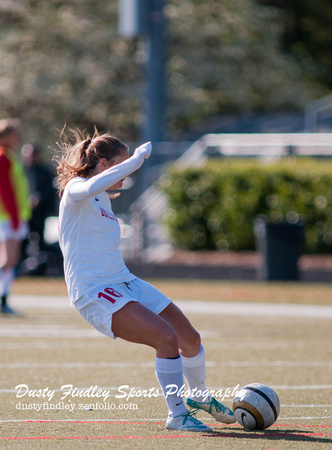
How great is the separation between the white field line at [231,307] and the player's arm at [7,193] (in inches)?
70.0

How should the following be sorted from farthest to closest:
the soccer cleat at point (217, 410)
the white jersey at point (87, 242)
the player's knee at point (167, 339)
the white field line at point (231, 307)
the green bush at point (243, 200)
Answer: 1. the green bush at point (243, 200)
2. the white field line at point (231, 307)
3. the soccer cleat at point (217, 410)
4. the white jersey at point (87, 242)
5. the player's knee at point (167, 339)

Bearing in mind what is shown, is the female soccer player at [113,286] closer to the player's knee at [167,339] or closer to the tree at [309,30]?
the player's knee at [167,339]

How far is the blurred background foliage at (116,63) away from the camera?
Result: 36406 millimetres

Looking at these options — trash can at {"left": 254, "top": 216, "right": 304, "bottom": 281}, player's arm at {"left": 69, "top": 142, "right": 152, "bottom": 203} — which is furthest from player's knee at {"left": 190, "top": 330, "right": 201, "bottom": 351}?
trash can at {"left": 254, "top": 216, "right": 304, "bottom": 281}

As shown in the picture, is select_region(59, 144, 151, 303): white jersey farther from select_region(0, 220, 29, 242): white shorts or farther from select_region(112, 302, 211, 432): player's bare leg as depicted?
select_region(0, 220, 29, 242): white shorts

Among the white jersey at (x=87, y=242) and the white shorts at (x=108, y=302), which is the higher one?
the white jersey at (x=87, y=242)

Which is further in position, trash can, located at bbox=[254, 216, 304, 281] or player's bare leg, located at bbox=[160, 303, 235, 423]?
trash can, located at bbox=[254, 216, 304, 281]

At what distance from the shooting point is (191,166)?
909 inches

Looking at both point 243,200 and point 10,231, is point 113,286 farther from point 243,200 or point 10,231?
point 243,200

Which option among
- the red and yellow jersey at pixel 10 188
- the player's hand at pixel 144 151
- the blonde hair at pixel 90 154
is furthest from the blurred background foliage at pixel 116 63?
the player's hand at pixel 144 151

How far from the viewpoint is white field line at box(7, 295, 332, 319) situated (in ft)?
45.8

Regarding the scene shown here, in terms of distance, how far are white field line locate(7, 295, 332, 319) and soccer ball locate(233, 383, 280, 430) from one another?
771 centimetres

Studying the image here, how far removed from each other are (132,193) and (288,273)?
18.9 feet

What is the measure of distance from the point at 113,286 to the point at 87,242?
12.6 inches
